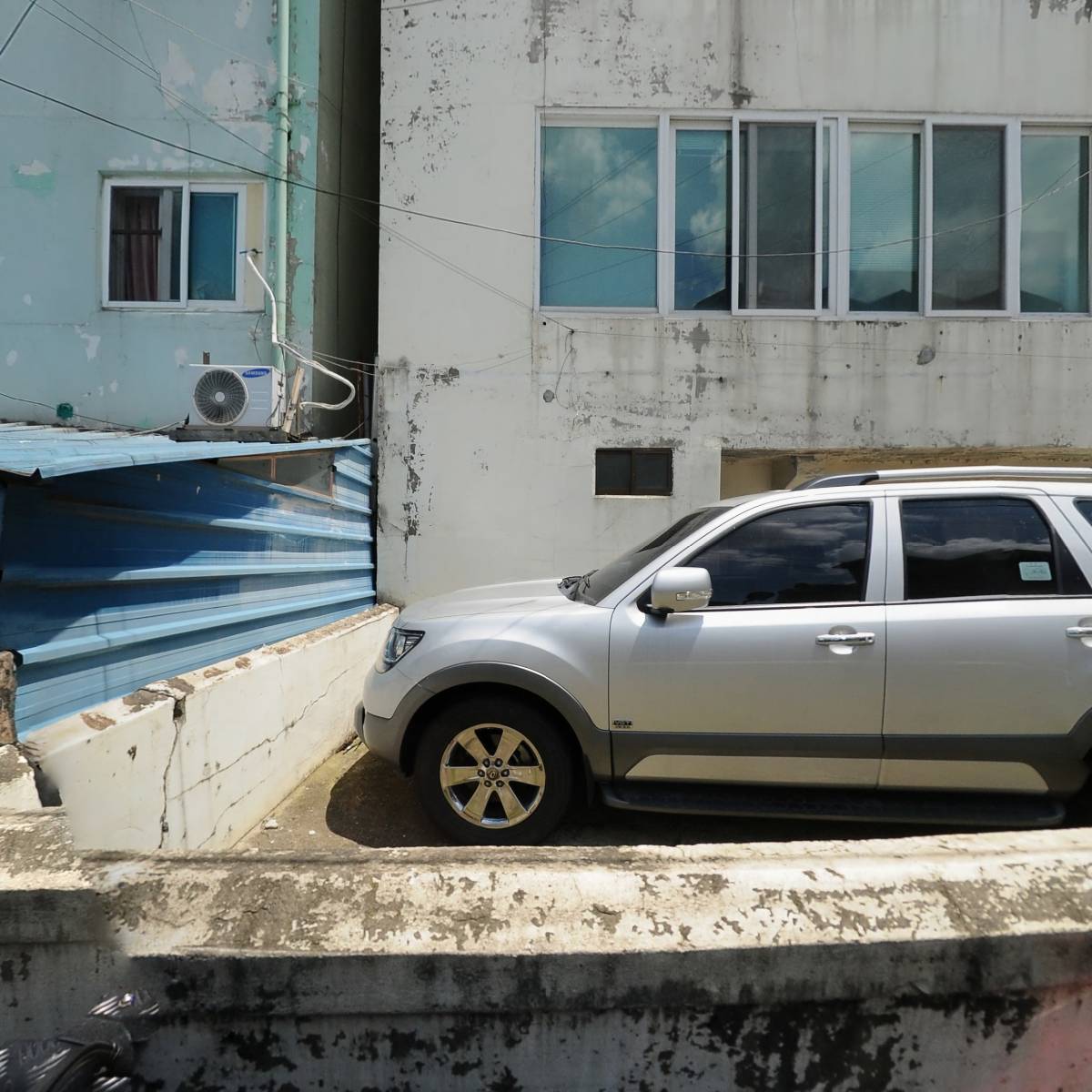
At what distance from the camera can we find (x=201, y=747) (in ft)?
10.5

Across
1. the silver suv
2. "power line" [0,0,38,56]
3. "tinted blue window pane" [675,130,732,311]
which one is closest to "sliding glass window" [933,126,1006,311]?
"tinted blue window pane" [675,130,732,311]

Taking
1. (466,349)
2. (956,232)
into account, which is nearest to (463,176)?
(466,349)

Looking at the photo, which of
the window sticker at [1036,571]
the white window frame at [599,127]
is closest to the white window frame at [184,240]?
the white window frame at [599,127]

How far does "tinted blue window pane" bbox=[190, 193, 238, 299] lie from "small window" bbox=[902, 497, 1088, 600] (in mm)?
6264

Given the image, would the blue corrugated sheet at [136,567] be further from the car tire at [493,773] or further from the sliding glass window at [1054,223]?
the sliding glass window at [1054,223]

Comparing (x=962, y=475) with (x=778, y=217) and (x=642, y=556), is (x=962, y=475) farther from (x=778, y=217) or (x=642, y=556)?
(x=778, y=217)

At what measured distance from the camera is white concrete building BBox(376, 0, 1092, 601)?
6.59 metres

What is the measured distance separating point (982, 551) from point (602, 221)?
→ 193 inches

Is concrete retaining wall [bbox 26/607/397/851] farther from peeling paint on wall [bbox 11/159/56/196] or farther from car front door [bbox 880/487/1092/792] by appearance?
peeling paint on wall [bbox 11/159/56/196]

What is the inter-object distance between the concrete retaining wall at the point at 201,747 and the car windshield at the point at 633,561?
1.34 meters

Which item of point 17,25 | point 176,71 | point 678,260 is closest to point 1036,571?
point 678,260

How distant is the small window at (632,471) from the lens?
6645 millimetres

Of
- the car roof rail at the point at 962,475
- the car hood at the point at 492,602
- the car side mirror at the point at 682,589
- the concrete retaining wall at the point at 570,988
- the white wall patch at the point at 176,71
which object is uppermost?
the white wall patch at the point at 176,71

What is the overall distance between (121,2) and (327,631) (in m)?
6.16
